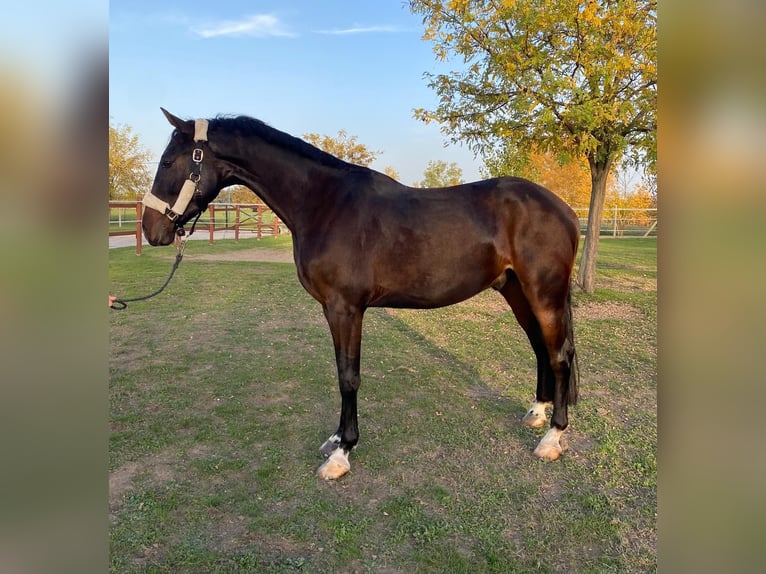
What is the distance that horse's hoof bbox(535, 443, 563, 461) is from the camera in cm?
319

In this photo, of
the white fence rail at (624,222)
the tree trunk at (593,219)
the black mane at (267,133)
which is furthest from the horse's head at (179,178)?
the white fence rail at (624,222)

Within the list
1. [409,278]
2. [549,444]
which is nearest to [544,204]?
[409,278]

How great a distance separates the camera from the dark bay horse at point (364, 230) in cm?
303

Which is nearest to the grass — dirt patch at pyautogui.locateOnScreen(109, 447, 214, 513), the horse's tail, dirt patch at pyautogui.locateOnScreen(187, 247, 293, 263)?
dirt patch at pyautogui.locateOnScreen(109, 447, 214, 513)

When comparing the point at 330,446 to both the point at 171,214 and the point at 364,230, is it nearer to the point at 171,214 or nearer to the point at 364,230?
the point at 364,230

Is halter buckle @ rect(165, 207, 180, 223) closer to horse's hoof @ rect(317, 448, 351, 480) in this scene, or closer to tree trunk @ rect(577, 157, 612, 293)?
horse's hoof @ rect(317, 448, 351, 480)

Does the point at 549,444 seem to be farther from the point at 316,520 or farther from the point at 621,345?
the point at 621,345

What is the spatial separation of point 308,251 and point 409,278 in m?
0.70

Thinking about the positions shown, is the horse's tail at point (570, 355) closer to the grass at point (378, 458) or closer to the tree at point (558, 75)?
the grass at point (378, 458)

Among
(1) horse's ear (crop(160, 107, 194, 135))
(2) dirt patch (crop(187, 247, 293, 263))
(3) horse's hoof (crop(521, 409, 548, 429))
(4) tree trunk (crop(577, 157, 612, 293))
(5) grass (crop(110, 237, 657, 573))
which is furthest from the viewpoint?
(2) dirt patch (crop(187, 247, 293, 263))

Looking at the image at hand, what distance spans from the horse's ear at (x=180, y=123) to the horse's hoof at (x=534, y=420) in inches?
124
